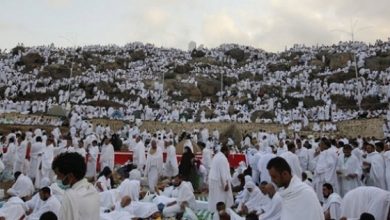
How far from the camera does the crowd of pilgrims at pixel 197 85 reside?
3334 cm

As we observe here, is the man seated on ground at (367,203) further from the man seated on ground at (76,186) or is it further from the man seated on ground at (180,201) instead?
the man seated on ground at (76,186)

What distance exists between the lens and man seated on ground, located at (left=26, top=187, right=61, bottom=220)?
6.75 meters

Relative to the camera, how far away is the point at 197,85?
4694 cm

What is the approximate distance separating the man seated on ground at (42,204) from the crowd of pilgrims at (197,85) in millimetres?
23377

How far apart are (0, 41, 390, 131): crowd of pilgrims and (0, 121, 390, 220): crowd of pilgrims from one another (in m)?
17.6

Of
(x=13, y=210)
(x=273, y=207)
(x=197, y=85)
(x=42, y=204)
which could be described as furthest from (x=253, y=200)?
(x=197, y=85)

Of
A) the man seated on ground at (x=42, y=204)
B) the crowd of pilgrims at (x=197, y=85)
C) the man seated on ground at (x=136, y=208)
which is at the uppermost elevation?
the crowd of pilgrims at (x=197, y=85)

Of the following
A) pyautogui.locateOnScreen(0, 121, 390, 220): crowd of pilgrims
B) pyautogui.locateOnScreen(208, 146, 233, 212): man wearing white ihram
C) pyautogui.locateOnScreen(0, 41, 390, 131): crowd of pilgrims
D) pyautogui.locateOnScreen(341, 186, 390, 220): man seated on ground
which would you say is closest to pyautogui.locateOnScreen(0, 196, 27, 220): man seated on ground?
pyautogui.locateOnScreen(0, 121, 390, 220): crowd of pilgrims

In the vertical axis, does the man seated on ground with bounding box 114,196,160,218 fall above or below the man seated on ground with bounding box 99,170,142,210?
below

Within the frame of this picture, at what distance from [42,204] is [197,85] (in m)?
39.9

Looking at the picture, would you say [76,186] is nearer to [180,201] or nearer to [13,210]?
[13,210]

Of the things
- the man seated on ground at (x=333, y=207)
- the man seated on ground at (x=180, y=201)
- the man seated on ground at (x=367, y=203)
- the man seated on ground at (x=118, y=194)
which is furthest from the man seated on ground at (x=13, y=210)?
the man seated on ground at (x=367, y=203)

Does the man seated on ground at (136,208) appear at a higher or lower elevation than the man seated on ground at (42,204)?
lower

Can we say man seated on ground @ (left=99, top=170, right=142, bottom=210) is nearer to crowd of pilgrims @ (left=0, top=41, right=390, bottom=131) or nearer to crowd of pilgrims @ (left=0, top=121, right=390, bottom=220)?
crowd of pilgrims @ (left=0, top=121, right=390, bottom=220)
